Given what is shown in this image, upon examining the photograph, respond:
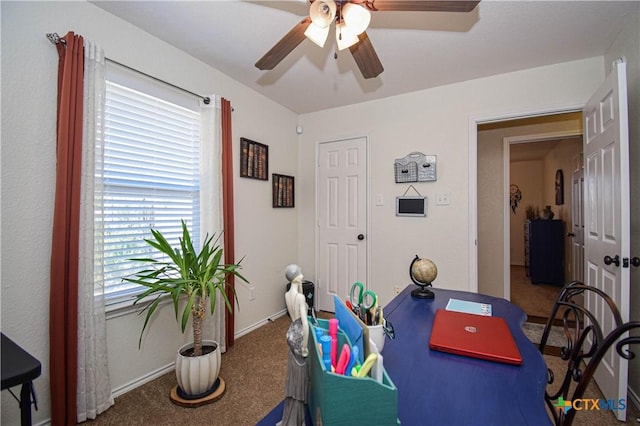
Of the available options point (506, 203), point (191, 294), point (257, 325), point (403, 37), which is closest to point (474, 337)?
point (191, 294)

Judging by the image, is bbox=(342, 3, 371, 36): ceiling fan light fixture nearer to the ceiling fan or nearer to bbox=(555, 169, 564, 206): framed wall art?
the ceiling fan

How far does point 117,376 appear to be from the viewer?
1.93 meters

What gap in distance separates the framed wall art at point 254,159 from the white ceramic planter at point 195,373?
1.68m

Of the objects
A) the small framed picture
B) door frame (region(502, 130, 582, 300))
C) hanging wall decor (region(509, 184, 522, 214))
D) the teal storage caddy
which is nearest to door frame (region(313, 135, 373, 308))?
the small framed picture

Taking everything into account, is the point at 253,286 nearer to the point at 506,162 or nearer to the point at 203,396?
the point at 203,396

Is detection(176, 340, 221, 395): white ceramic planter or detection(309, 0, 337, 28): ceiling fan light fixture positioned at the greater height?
detection(309, 0, 337, 28): ceiling fan light fixture

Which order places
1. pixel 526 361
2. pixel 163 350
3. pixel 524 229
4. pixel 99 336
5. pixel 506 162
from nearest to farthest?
pixel 526 361
pixel 99 336
pixel 163 350
pixel 506 162
pixel 524 229

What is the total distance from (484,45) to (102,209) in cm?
298

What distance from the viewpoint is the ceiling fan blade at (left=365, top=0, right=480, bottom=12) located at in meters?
1.21

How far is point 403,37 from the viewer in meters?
2.16

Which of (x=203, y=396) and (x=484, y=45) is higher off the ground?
(x=484, y=45)

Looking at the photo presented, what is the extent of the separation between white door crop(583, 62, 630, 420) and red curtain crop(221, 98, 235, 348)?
268cm

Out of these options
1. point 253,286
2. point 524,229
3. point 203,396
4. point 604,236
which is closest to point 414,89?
point 604,236

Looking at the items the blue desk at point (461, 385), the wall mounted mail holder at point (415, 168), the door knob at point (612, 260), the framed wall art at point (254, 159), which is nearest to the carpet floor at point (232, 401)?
the door knob at point (612, 260)
